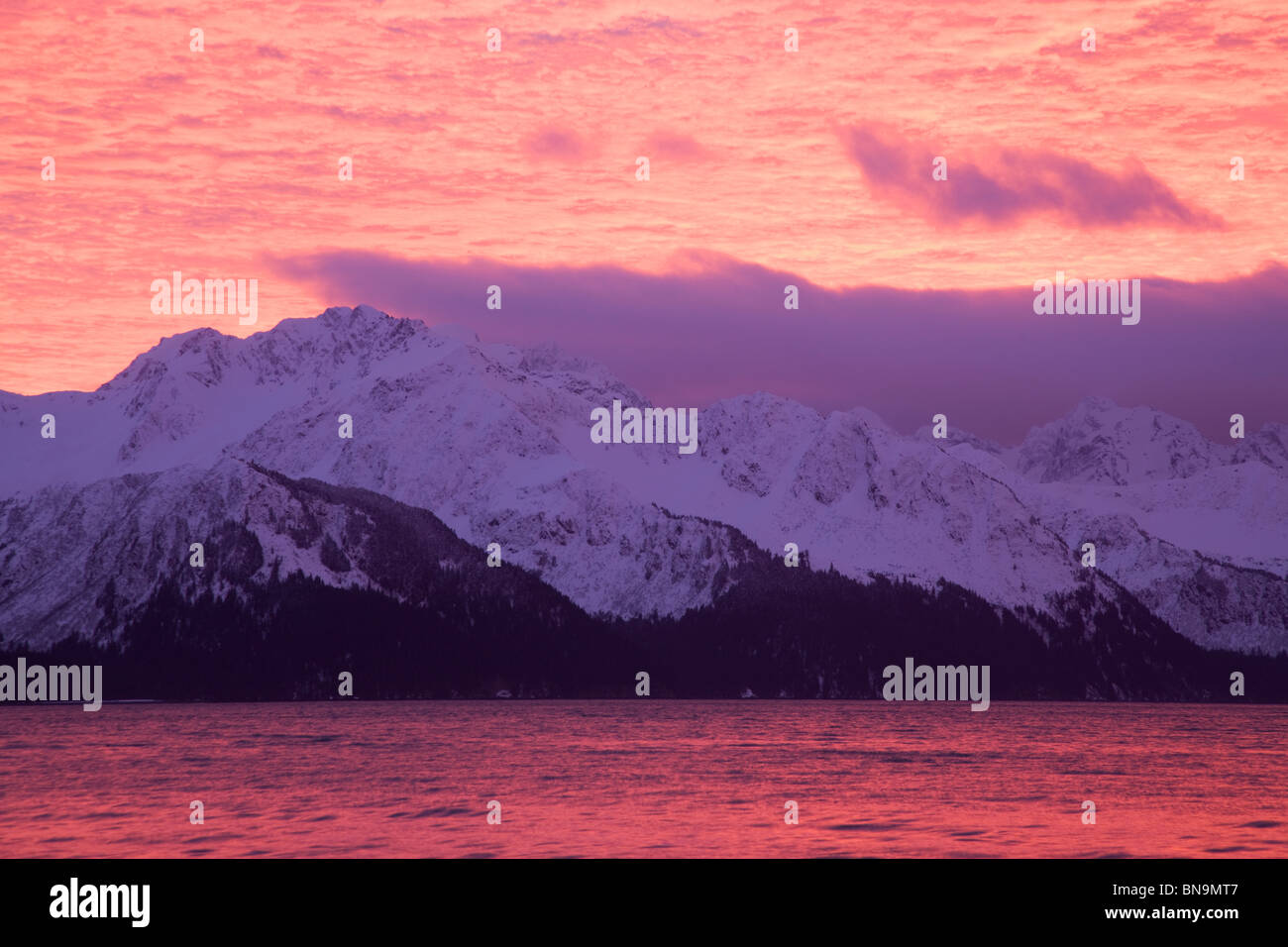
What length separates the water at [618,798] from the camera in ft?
255

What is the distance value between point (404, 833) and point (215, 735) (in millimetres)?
109729

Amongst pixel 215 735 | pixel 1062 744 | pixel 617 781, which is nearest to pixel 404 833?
pixel 617 781

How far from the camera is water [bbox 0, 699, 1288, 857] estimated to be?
7788 cm

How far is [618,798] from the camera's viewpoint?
103875 millimetres

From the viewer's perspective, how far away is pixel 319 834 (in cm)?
8169
